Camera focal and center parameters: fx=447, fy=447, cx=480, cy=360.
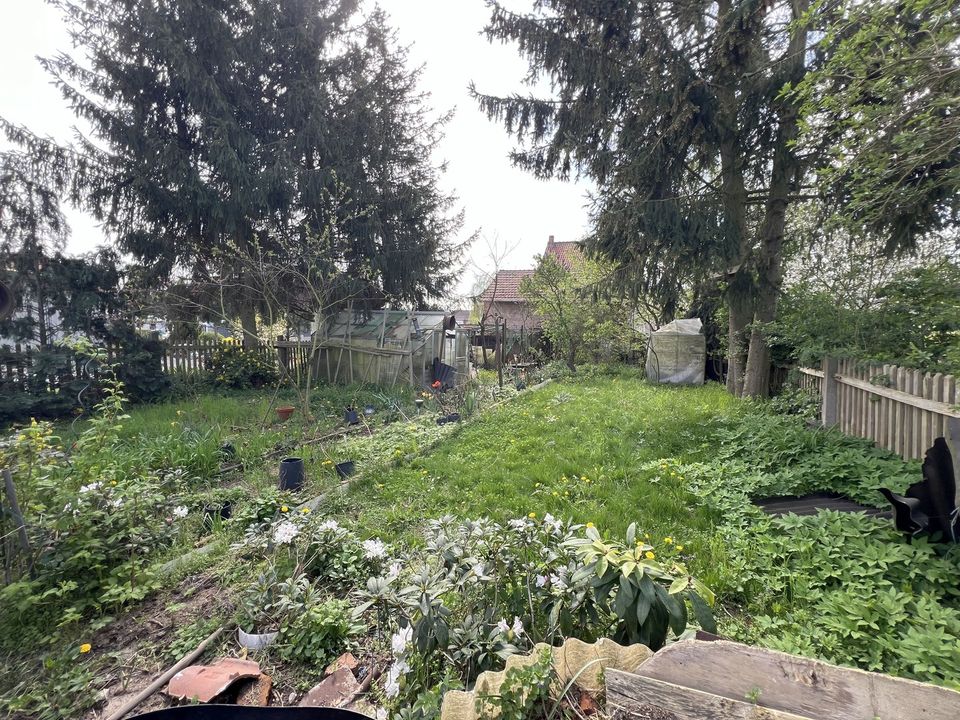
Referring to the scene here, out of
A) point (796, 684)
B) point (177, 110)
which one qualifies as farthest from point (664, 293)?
point (177, 110)

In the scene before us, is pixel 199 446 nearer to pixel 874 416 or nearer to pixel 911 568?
pixel 911 568

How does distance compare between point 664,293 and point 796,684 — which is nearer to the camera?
point 796,684

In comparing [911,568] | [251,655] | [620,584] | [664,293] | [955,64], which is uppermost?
[955,64]

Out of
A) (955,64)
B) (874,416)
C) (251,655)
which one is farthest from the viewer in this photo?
(874,416)

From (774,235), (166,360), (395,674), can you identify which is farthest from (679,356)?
(166,360)

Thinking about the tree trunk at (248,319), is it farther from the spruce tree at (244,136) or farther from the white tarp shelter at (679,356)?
the white tarp shelter at (679,356)

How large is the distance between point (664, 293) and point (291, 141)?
9.82 metres

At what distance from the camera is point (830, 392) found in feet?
16.0

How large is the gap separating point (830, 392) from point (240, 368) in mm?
11480

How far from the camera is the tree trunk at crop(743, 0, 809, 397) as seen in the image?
593cm

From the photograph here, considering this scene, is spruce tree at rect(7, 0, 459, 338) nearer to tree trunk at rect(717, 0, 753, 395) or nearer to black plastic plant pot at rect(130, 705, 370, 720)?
tree trunk at rect(717, 0, 753, 395)

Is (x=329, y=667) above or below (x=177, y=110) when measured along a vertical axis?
below

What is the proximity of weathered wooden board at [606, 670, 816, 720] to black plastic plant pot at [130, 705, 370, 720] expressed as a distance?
665mm

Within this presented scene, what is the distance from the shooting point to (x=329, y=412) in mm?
7793
